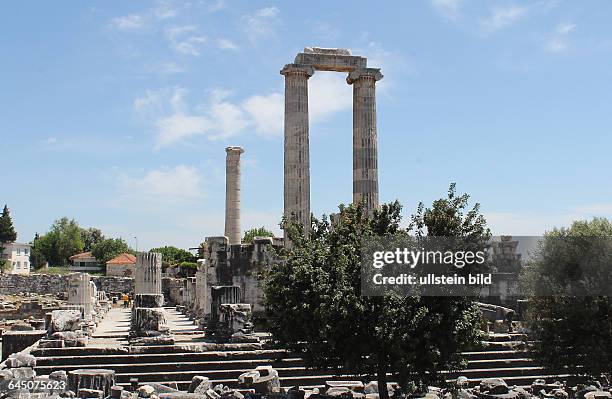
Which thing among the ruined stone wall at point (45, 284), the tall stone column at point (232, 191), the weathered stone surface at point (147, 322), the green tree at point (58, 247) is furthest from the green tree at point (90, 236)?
the weathered stone surface at point (147, 322)

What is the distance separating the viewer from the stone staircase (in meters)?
14.6

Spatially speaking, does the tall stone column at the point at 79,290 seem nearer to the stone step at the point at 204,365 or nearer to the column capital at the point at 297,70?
the column capital at the point at 297,70

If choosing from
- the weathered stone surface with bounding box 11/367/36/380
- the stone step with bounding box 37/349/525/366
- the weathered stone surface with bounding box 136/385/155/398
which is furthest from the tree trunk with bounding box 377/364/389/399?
the weathered stone surface with bounding box 11/367/36/380

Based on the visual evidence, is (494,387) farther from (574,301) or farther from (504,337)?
(504,337)

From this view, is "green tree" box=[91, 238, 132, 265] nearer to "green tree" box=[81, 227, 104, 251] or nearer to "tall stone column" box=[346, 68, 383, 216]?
"green tree" box=[81, 227, 104, 251]

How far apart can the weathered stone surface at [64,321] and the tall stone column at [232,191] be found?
16.3m

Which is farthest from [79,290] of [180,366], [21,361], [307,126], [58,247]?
[58,247]

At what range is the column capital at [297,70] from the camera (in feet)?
83.5

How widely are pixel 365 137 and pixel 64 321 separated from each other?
13836 millimetres

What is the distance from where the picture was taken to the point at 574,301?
37.4 feet

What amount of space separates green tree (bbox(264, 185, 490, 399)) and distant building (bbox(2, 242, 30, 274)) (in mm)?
75589

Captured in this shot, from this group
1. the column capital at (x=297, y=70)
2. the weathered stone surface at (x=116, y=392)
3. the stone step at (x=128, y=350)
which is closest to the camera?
the weathered stone surface at (x=116, y=392)

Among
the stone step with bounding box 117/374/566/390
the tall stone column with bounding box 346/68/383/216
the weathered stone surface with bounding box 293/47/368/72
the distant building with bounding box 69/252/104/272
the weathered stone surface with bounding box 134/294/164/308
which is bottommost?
the stone step with bounding box 117/374/566/390

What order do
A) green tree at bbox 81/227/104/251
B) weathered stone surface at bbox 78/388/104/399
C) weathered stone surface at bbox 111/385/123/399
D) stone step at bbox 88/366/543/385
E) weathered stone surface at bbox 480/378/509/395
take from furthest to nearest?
green tree at bbox 81/227/104/251
stone step at bbox 88/366/543/385
weathered stone surface at bbox 480/378/509/395
weathered stone surface at bbox 111/385/123/399
weathered stone surface at bbox 78/388/104/399
